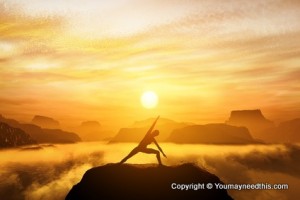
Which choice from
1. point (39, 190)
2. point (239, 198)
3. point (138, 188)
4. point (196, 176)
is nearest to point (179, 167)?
point (196, 176)

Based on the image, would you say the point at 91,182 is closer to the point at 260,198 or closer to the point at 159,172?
the point at 159,172

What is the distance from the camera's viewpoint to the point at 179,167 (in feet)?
70.9

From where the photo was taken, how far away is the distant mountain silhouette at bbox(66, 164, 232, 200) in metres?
20.4

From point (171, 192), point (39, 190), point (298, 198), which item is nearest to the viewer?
point (171, 192)

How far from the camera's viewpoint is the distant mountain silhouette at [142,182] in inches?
805

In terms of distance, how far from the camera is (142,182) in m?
20.6

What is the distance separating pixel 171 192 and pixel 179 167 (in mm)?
1861

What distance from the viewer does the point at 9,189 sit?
5133 inches

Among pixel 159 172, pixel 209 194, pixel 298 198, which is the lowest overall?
pixel 298 198

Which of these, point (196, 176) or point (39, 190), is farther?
point (39, 190)

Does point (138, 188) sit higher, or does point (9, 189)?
point (138, 188)

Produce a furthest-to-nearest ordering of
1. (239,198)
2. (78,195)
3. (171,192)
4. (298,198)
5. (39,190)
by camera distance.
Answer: (39,190), (298,198), (239,198), (78,195), (171,192)

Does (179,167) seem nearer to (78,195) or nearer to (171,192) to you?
(171,192)

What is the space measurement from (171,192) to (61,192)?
103239 millimetres
